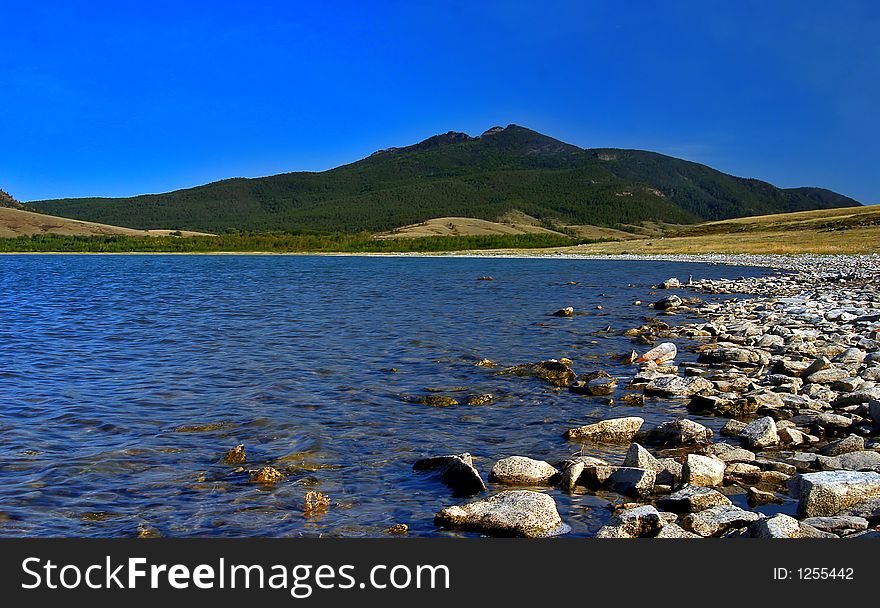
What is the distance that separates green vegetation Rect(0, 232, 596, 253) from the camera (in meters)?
143

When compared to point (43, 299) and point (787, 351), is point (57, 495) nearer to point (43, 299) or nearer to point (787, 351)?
point (787, 351)

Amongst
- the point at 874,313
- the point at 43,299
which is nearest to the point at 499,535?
the point at 874,313

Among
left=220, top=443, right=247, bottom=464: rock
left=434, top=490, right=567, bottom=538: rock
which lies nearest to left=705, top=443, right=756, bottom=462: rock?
left=434, top=490, right=567, bottom=538: rock

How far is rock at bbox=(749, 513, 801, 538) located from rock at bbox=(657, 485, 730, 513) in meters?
0.79

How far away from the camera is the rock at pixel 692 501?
6824 millimetres

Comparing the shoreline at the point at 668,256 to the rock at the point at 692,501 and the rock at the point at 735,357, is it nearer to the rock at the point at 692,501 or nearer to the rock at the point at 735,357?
the rock at the point at 735,357

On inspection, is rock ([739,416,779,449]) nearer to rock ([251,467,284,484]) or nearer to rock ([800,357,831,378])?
rock ([800,357,831,378])

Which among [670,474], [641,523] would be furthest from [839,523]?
[670,474]

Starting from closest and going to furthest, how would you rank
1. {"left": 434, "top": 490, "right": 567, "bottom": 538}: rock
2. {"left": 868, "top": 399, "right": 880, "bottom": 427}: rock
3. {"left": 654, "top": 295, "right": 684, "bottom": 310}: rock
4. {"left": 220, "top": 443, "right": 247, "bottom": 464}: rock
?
{"left": 434, "top": 490, "right": 567, "bottom": 538}: rock → {"left": 220, "top": 443, "right": 247, "bottom": 464}: rock → {"left": 868, "top": 399, "right": 880, "bottom": 427}: rock → {"left": 654, "top": 295, "right": 684, "bottom": 310}: rock

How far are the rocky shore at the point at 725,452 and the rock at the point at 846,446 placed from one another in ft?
0.05

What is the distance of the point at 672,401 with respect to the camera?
1212 cm

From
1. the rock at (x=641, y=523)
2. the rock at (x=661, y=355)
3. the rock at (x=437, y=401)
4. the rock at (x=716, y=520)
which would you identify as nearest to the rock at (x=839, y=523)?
the rock at (x=716, y=520)

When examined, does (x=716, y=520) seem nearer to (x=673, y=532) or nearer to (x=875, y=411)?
(x=673, y=532)

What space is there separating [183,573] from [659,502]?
4535mm
